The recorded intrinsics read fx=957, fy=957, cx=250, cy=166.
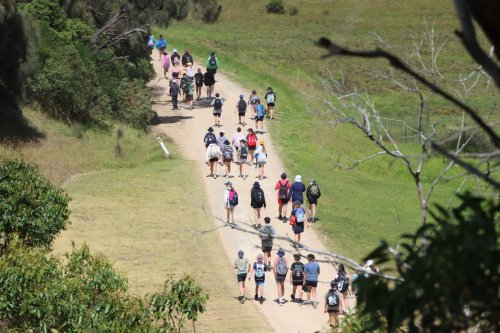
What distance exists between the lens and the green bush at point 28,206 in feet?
63.7

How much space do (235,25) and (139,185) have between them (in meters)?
49.6

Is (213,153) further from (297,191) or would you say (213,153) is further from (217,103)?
(217,103)

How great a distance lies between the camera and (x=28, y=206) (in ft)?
65.0

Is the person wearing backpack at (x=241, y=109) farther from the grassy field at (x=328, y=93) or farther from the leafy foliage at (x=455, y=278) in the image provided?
the leafy foliage at (x=455, y=278)

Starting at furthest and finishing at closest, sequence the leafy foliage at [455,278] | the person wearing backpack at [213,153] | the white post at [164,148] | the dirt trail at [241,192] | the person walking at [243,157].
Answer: the white post at [164,148], the person walking at [243,157], the person wearing backpack at [213,153], the dirt trail at [241,192], the leafy foliage at [455,278]

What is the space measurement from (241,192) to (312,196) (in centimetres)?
349

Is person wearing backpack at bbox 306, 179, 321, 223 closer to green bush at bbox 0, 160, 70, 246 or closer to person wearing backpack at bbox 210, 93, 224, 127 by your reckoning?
green bush at bbox 0, 160, 70, 246

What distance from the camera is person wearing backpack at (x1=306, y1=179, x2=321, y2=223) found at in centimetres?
2605

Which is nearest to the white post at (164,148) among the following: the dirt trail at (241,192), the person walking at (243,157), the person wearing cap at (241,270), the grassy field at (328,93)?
the dirt trail at (241,192)

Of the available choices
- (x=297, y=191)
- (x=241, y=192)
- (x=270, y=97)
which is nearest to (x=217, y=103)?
(x=270, y=97)

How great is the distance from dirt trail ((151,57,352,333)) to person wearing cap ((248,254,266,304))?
0.62ft

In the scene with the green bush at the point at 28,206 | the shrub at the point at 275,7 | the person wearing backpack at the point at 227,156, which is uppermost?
the shrub at the point at 275,7

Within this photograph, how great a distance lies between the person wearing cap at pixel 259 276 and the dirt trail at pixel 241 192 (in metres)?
0.19

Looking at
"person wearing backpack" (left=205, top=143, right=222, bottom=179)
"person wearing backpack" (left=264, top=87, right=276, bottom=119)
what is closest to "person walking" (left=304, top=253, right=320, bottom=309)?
"person wearing backpack" (left=205, top=143, right=222, bottom=179)
